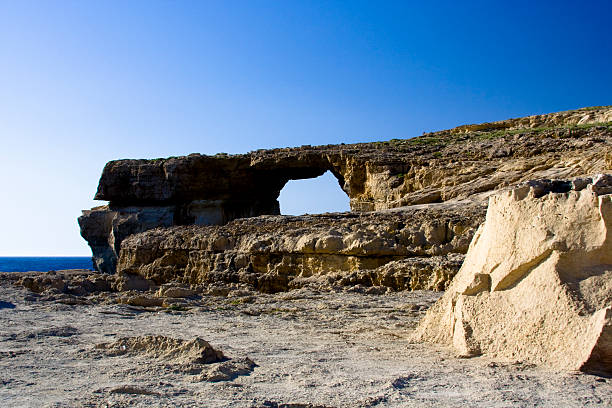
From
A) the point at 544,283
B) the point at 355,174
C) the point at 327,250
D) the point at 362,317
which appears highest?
the point at 355,174

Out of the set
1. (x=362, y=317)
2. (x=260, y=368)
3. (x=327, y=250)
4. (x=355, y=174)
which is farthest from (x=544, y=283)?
(x=355, y=174)

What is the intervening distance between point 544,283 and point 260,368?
7.74 feet

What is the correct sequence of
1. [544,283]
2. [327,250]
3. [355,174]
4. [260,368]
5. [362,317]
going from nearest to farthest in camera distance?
[544,283]
[260,368]
[362,317]
[327,250]
[355,174]

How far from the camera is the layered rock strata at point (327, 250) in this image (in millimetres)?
12141

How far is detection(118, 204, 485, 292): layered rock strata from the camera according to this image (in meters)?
12.1

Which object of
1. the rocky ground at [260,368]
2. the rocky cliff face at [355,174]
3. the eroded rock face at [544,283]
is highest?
the rocky cliff face at [355,174]

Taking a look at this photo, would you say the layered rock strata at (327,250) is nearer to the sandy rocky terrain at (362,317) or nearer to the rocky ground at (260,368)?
the sandy rocky terrain at (362,317)

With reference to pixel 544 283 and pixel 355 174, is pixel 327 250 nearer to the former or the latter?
pixel 544 283

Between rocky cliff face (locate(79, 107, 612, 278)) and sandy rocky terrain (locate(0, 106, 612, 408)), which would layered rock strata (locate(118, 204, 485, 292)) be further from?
rocky cliff face (locate(79, 107, 612, 278))

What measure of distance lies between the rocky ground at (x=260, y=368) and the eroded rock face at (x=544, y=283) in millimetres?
183

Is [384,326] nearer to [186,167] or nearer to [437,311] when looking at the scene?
[437,311]

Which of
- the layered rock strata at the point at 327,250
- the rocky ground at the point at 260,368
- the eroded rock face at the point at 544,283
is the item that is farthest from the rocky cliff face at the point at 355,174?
the eroded rock face at the point at 544,283

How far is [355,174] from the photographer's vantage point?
2428cm

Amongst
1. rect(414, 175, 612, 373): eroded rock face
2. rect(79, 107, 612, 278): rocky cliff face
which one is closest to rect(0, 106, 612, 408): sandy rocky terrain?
rect(414, 175, 612, 373): eroded rock face
